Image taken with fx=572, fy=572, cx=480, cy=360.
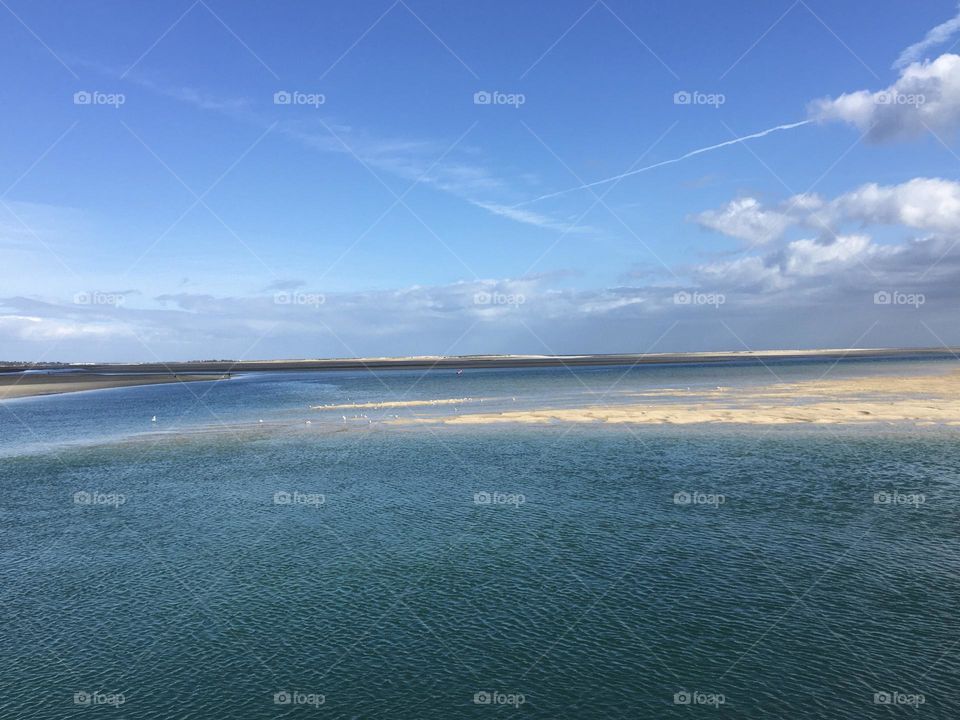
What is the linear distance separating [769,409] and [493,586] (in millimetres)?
71129

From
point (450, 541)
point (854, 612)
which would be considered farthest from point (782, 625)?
point (450, 541)

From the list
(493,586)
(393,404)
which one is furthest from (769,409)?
(493,586)

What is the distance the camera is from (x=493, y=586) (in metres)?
28.8

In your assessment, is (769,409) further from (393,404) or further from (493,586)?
(493,586)

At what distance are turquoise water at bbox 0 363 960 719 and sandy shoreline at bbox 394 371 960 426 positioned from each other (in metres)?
18.0

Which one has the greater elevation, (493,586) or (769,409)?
(769,409)

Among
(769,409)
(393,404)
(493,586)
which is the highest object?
(393,404)

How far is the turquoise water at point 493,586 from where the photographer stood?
2070 centimetres

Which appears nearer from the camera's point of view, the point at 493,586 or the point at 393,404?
the point at 493,586

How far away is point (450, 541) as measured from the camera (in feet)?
116

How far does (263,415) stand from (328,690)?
83.5m

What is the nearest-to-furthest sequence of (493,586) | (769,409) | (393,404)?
1. (493,586)
2. (769,409)
3. (393,404)

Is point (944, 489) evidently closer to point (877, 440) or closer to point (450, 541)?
point (877, 440)

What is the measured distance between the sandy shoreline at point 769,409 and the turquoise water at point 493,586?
1803 centimetres
